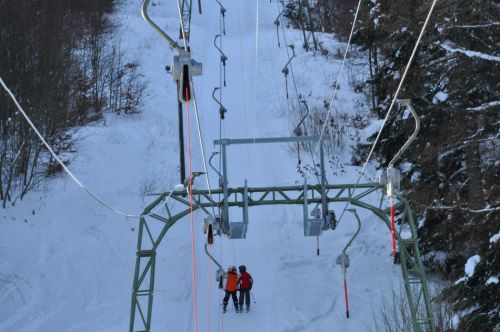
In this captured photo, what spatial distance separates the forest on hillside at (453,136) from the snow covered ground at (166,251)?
318cm

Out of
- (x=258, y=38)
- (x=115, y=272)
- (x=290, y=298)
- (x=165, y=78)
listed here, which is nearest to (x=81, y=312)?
(x=115, y=272)

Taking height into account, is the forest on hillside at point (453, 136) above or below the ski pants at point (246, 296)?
above

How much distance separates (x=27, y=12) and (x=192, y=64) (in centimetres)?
1722

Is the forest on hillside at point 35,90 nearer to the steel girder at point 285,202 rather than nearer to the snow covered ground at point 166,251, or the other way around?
the snow covered ground at point 166,251

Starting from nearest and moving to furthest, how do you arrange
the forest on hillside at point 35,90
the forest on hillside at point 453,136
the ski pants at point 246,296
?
the forest on hillside at point 453,136 < the ski pants at point 246,296 < the forest on hillside at point 35,90

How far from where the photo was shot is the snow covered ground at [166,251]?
1736 cm

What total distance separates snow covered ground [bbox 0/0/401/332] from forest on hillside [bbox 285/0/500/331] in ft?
10.4

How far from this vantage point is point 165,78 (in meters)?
36.8

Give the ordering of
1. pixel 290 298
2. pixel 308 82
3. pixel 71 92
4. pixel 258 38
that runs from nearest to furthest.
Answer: pixel 290 298 → pixel 71 92 → pixel 308 82 → pixel 258 38

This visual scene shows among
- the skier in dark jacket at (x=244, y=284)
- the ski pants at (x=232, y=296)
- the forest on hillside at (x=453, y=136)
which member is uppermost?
the forest on hillside at (x=453, y=136)

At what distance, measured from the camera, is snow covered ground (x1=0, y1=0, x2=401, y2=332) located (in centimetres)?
1736

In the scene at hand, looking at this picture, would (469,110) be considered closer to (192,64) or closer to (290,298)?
(290,298)

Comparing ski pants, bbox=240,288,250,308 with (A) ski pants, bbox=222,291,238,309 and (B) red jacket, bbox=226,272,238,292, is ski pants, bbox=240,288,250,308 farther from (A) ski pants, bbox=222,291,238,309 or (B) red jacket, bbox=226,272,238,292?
(B) red jacket, bbox=226,272,238,292

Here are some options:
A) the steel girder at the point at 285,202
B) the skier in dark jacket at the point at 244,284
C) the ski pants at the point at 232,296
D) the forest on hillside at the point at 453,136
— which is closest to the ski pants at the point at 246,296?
the skier in dark jacket at the point at 244,284
